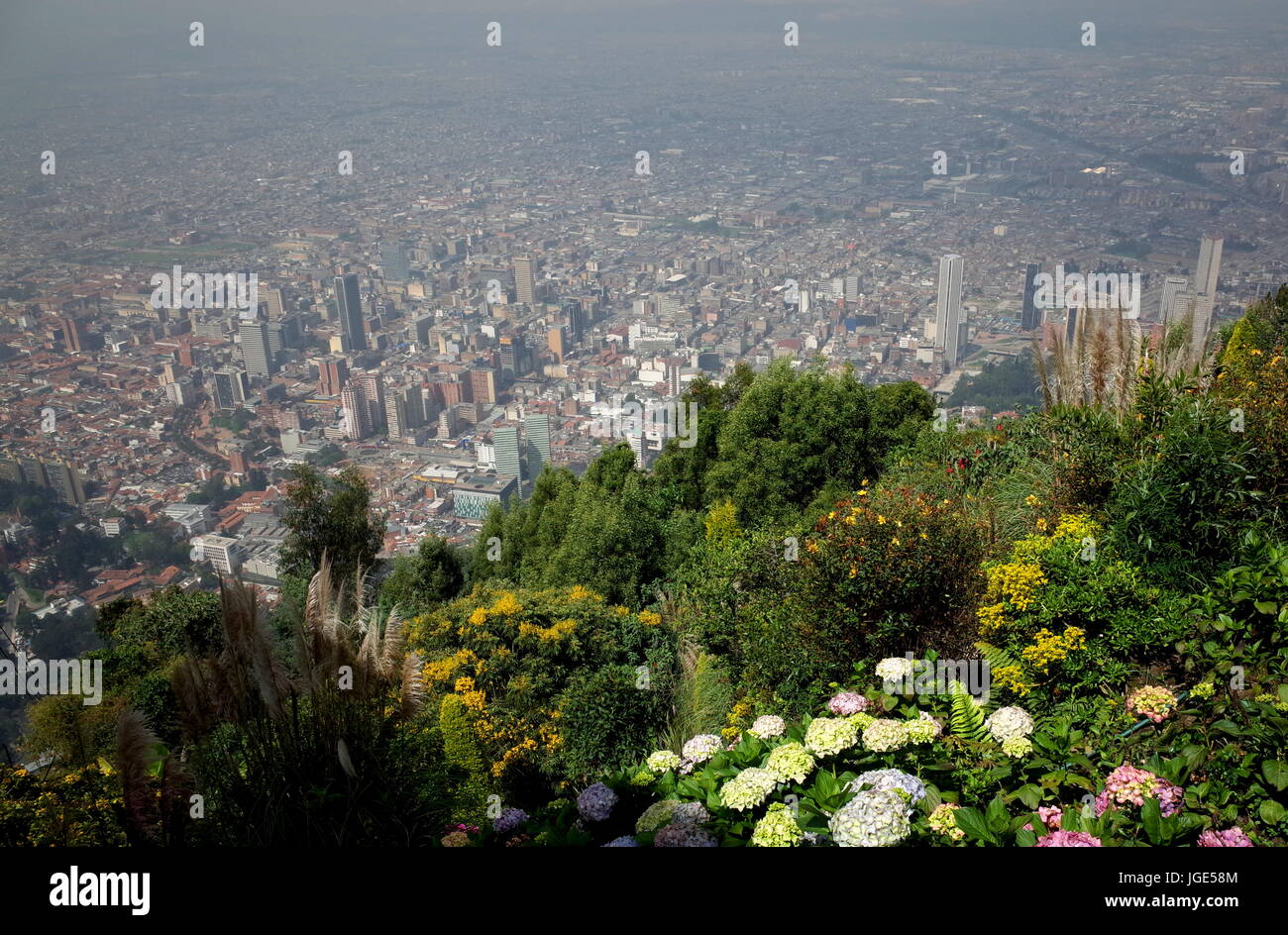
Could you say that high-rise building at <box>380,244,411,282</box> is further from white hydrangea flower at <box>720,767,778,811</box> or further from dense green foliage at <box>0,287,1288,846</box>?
white hydrangea flower at <box>720,767,778,811</box>

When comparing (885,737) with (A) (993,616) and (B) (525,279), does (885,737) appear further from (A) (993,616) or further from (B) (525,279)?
(B) (525,279)

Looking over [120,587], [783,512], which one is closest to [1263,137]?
[783,512]

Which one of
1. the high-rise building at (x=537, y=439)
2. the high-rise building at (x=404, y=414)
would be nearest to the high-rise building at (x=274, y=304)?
the high-rise building at (x=404, y=414)

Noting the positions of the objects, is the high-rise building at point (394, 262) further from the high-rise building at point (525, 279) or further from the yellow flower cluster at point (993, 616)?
the yellow flower cluster at point (993, 616)

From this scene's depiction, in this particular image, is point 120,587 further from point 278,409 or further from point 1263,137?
point 1263,137

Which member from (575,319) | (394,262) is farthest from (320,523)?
(394,262)

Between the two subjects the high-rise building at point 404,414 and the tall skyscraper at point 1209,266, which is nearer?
the tall skyscraper at point 1209,266
